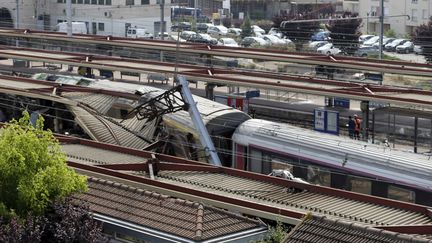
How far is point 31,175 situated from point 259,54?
18815mm

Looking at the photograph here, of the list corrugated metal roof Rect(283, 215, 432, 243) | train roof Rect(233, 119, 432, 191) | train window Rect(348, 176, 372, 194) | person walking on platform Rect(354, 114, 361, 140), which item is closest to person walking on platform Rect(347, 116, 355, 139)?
person walking on platform Rect(354, 114, 361, 140)

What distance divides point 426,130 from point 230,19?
4731cm

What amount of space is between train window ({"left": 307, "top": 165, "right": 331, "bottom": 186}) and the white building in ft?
126

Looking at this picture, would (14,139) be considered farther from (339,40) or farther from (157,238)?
(339,40)

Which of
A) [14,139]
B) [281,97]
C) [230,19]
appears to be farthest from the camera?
[230,19]

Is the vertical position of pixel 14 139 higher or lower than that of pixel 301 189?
higher

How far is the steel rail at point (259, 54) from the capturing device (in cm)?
2530

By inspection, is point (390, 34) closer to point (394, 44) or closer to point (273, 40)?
point (394, 44)

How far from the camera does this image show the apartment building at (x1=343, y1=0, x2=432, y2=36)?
179 feet

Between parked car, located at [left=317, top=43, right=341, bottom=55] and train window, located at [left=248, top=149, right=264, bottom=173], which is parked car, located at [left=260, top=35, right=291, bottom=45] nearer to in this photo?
parked car, located at [left=317, top=43, right=341, bottom=55]

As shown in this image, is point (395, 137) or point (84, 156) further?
point (395, 137)

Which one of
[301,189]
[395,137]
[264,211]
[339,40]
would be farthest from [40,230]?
[339,40]

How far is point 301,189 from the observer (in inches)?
471

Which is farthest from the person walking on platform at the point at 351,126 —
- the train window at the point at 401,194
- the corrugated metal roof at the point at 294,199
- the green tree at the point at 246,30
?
the green tree at the point at 246,30
